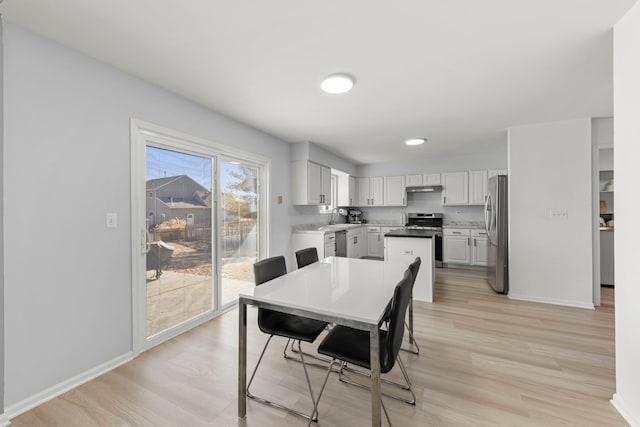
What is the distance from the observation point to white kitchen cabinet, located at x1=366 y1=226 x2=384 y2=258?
6.43m

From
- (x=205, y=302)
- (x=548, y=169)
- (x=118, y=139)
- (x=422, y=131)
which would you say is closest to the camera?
(x=118, y=139)

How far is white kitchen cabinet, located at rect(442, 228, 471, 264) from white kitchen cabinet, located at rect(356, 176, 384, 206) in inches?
65.9

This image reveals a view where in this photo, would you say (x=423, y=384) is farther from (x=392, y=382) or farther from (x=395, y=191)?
(x=395, y=191)

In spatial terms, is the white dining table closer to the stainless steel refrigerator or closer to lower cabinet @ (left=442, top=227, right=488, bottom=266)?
the stainless steel refrigerator

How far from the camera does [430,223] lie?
6066 millimetres

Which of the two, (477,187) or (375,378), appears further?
(477,187)

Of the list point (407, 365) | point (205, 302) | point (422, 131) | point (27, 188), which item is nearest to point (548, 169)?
point (422, 131)


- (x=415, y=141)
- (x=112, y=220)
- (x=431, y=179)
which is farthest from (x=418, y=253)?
(x=112, y=220)

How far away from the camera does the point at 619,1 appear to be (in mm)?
1493

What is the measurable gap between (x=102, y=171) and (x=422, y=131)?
12.5 ft

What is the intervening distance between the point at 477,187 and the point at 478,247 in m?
1.25

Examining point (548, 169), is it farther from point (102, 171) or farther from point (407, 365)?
point (102, 171)

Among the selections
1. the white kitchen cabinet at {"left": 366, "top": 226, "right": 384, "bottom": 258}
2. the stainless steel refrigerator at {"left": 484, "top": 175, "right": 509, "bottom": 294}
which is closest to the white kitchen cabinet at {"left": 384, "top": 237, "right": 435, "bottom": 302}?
the stainless steel refrigerator at {"left": 484, "top": 175, "right": 509, "bottom": 294}

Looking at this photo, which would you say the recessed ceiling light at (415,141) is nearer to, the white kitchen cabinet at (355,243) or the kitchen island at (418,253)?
the kitchen island at (418,253)
